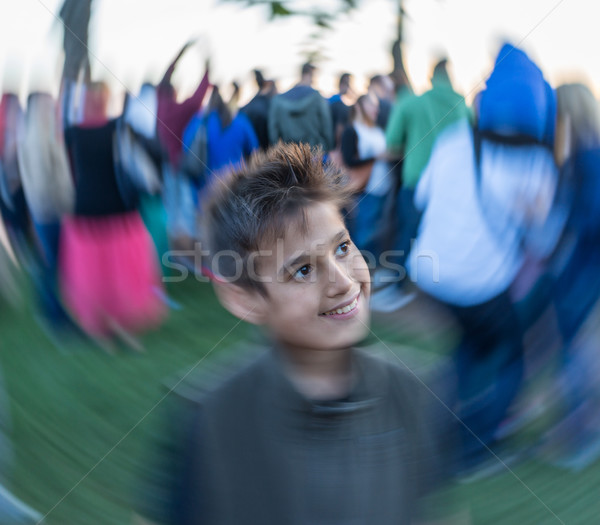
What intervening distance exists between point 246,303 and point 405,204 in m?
0.50

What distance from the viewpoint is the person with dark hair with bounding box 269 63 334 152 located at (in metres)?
0.87

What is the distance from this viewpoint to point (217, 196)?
0.53 metres

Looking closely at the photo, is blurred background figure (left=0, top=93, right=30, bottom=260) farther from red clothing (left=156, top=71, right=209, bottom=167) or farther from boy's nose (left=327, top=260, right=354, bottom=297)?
boy's nose (left=327, top=260, right=354, bottom=297)

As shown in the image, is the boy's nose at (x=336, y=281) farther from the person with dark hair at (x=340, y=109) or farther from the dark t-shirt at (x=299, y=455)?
the person with dark hair at (x=340, y=109)

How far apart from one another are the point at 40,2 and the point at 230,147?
1.13 ft

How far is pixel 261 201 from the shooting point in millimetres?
475

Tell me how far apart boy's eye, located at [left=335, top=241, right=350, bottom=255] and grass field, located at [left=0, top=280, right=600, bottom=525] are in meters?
0.40

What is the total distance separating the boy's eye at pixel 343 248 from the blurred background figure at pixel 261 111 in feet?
1.46

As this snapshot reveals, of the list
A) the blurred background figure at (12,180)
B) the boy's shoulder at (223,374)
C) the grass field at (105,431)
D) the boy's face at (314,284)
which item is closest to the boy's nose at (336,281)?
the boy's face at (314,284)

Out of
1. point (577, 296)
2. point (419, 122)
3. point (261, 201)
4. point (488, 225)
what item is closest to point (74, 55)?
point (261, 201)

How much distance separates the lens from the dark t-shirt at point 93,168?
75 cm

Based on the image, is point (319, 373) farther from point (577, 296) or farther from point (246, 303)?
point (577, 296)

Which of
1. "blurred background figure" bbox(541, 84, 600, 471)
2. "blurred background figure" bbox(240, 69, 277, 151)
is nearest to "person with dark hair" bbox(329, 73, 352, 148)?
"blurred background figure" bbox(240, 69, 277, 151)

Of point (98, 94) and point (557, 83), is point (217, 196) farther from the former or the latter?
point (557, 83)
